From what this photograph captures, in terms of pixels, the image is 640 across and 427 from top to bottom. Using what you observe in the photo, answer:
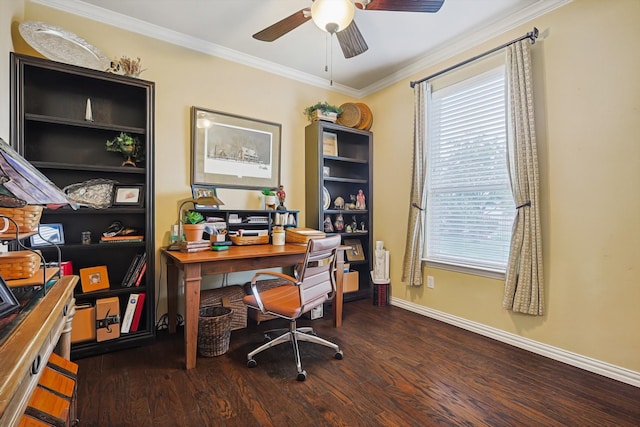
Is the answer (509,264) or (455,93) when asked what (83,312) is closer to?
(509,264)

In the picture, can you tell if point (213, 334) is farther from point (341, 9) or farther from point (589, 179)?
point (589, 179)

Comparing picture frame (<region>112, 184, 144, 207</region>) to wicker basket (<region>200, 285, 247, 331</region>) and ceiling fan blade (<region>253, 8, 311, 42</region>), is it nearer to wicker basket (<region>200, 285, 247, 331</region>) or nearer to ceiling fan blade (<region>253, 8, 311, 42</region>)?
wicker basket (<region>200, 285, 247, 331</region>)

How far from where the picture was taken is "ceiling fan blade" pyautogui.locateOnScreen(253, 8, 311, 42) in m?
1.84

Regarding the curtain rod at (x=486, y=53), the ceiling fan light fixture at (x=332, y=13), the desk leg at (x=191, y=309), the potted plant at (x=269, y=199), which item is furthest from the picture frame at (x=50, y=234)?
the curtain rod at (x=486, y=53)

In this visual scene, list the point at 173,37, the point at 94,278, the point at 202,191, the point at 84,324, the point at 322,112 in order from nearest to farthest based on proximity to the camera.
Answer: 1. the point at 84,324
2. the point at 94,278
3. the point at 173,37
4. the point at 202,191
5. the point at 322,112

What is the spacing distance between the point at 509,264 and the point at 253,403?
2.06m

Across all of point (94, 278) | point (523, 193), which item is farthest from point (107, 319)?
point (523, 193)

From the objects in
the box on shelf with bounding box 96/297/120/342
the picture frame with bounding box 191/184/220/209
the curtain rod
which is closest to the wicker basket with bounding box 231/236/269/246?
the picture frame with bounding box 191/184/220/209

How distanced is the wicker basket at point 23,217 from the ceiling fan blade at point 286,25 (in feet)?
5.37

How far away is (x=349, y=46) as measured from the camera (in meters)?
2.11

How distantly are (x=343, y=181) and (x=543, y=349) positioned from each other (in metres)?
2.30

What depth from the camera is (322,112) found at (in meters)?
3.17

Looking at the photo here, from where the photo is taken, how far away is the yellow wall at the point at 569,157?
6.01ft

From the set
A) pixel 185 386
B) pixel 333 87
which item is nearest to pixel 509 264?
pixel 185 386
